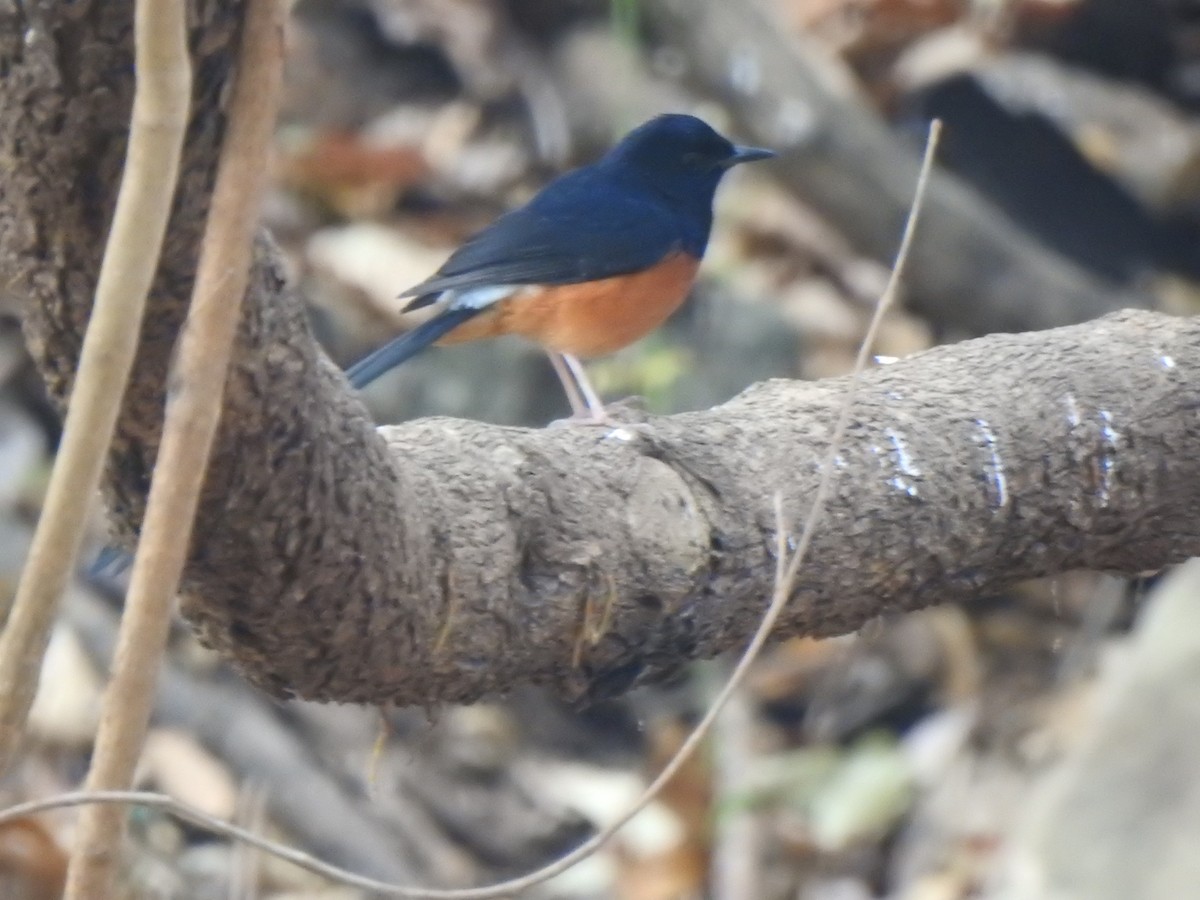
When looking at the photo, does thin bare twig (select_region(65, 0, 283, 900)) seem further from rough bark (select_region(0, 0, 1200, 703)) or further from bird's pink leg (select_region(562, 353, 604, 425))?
bird's pink leg (select_region(562, 353, 604, 425))

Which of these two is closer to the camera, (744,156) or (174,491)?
(174,491)

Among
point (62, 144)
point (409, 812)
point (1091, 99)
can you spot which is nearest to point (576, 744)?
point (409, 812)

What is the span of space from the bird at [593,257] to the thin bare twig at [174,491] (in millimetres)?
2642

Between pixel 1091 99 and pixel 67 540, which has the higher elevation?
pixel 1091 99

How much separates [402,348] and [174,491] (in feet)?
8.57

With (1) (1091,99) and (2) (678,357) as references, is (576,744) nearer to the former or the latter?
(2) (678,357)

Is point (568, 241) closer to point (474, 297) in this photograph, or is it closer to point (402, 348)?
point (474, 297)

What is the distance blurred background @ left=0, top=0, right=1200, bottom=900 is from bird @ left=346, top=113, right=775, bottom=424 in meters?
0.55

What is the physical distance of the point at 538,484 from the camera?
2.76 meters

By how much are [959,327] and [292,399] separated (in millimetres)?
5245

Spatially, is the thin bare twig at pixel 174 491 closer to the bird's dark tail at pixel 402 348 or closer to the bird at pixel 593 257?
the bird's dark tail at pixel 402 348

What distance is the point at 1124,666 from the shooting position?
5.46 meters

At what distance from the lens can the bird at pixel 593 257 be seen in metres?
4.69

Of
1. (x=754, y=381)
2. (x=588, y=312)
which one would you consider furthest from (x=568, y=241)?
(x=754, y=381)
